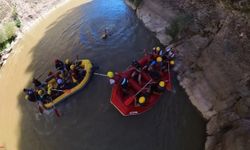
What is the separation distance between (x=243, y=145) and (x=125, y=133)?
15.3 ft

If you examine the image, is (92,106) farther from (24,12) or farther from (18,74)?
(24,12)

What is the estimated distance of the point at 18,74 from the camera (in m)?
17.6

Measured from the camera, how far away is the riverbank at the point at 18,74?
14167mm

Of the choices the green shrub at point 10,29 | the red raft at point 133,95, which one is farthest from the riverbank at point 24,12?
the red raft at point 133,95

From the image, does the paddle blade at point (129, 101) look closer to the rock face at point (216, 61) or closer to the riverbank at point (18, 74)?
the rock face at point (216, 61)

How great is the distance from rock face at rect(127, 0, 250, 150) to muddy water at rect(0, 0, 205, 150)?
678 mm

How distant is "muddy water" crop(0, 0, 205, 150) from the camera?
12.6 m

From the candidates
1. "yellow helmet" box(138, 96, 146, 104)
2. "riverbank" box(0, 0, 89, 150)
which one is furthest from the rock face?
"riverbank" box(0, 0, 89, 150)

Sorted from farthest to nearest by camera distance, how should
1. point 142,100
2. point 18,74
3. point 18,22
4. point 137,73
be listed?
point 18,22 < point 18,74 < point 137,73 < point 142,100

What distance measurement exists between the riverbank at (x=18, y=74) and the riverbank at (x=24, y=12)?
11cm

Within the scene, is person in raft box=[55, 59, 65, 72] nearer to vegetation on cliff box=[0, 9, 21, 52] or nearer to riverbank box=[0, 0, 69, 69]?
riverbank box=[0, 0, 69, 69]

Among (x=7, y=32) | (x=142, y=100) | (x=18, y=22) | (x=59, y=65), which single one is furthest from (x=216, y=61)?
(x=18, y=22)

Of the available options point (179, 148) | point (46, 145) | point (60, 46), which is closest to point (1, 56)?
point (60, 46)

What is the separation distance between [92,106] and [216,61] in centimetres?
579
